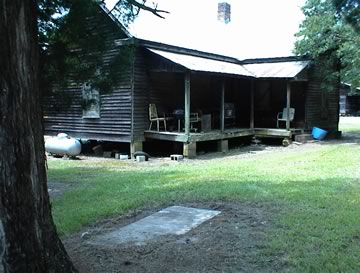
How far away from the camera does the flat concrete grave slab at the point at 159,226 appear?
502cm

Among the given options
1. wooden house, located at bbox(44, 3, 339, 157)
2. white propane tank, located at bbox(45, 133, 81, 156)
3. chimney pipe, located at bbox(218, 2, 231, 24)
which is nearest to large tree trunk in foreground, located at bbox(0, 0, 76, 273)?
wooden house, located at bbox(44, 3, 339, 157)

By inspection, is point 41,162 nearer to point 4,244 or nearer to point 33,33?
point 4,244

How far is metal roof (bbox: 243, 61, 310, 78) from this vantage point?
1907cm

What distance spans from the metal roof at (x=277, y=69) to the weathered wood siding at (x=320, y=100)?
3.77 feet

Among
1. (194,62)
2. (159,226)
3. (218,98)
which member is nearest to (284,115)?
(218,98)

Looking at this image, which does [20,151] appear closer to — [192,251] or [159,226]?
[192,251]

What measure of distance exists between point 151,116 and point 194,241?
11.9 m

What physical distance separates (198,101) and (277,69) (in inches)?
161

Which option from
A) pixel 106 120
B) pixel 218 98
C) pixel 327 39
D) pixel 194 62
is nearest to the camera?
pixel 194 62

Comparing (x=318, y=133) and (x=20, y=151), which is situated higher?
(x=20, y=151)

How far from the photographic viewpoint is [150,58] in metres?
16.1

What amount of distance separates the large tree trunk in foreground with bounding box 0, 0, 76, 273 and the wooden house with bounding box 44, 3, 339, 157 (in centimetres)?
880

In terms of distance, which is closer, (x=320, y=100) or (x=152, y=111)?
(x=152, y=111)

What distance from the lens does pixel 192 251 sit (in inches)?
178
